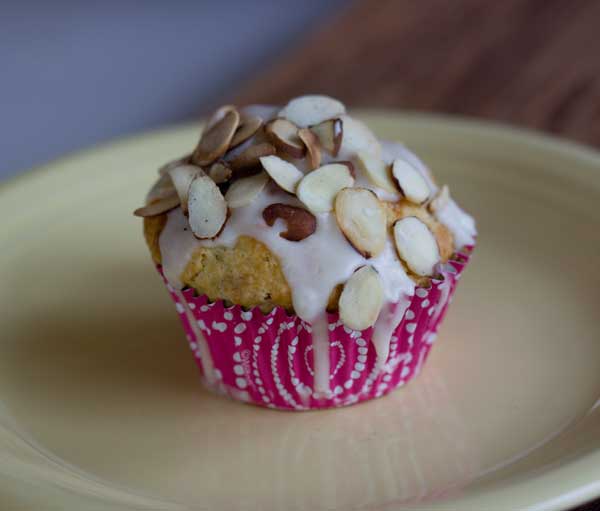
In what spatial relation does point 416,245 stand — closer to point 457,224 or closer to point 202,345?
point 457,224

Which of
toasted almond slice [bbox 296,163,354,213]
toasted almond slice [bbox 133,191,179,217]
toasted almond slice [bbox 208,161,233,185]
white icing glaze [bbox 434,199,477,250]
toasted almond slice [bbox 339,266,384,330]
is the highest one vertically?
toasted almond slice [bbox 208,161,233,185]

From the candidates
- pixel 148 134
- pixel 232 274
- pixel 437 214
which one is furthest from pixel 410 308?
pixel 148 134

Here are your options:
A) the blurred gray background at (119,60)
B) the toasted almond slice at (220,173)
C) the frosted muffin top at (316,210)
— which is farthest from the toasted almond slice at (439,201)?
the blurred gray background at (119,60)

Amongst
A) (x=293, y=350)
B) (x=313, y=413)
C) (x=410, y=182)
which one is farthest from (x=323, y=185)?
(x=313, y=413)

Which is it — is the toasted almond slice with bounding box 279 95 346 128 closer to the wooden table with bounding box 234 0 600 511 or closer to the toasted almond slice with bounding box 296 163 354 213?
the toasted almond slice with bounding box 296 163 354 213

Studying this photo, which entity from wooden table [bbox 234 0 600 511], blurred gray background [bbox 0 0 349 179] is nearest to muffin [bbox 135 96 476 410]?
wooden table [bbox 234 0 600 511]

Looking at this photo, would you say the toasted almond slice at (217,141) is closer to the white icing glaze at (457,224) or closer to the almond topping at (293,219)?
the almond topping at (293,219)
